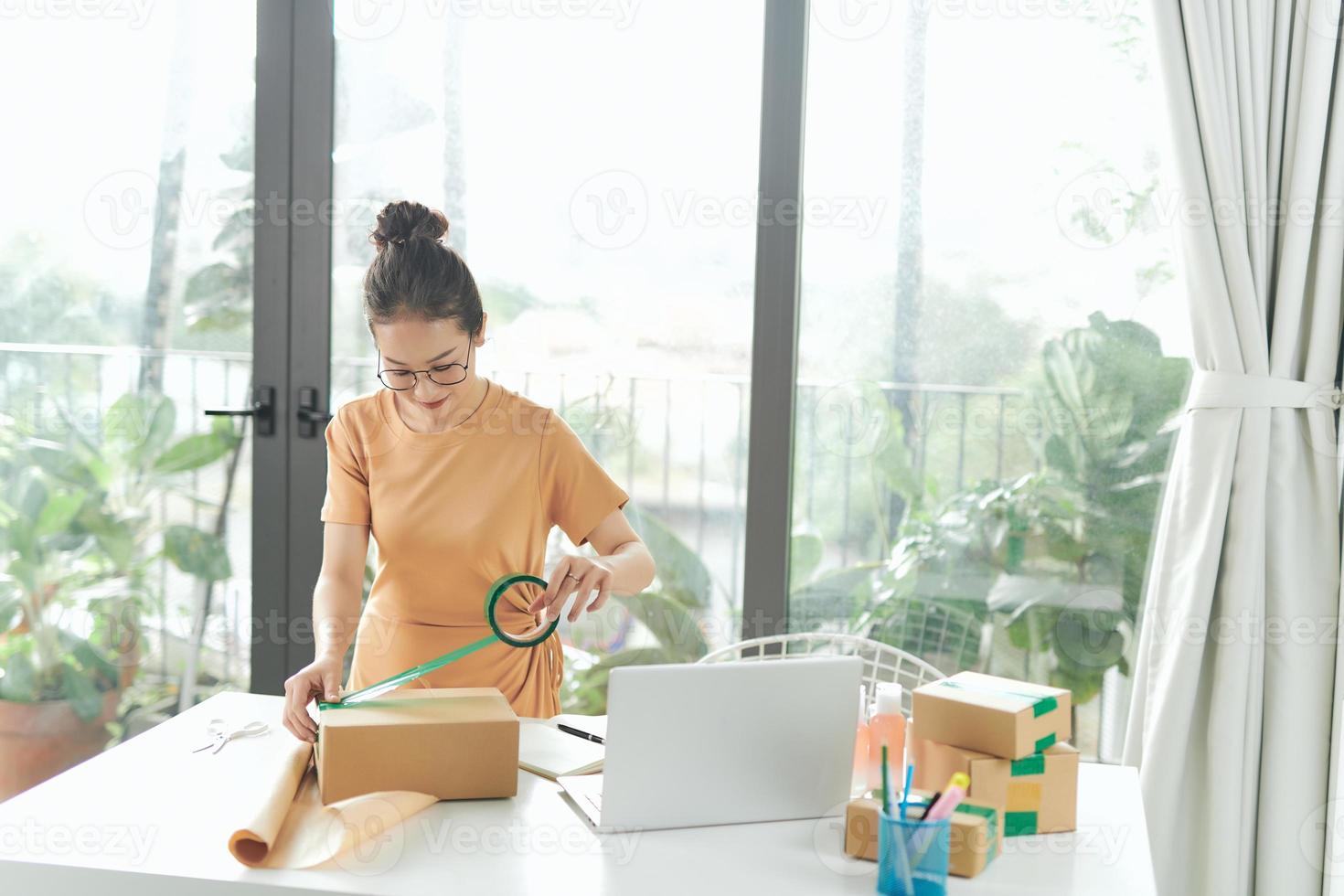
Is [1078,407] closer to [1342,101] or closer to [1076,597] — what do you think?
[1076,597]

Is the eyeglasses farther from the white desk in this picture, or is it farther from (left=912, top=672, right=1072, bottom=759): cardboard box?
(left=912, top=672, right=1072, bottom=759): cardboard box

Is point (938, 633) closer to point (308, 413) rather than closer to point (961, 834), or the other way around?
point (961, 834)

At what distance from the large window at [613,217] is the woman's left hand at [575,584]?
107cm

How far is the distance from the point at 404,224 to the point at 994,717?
1206mm

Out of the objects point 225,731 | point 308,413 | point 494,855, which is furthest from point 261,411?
point 494,855

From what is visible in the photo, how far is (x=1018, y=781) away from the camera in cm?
140

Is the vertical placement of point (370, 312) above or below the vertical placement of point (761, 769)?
above

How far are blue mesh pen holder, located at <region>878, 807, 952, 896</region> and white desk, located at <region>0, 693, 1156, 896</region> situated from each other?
0.16 feet

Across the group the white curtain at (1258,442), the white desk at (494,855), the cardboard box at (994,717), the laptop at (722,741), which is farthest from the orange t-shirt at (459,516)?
the white curtain at (1258,442)

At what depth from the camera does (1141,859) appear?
137cm

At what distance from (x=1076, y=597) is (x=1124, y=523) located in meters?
0.20

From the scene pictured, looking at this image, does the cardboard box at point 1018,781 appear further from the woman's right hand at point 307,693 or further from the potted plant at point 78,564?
the potted plant at point 78,564

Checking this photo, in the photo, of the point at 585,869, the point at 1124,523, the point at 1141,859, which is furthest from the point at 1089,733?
the point at 585,869

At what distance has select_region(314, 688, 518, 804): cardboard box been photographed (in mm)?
1426
